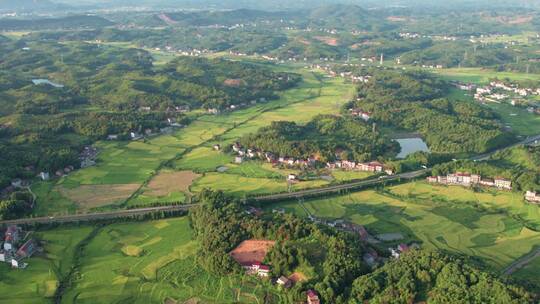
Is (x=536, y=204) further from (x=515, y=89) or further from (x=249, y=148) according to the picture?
(x=515, y=89)

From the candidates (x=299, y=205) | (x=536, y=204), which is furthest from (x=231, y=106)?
(x=536, y=204)

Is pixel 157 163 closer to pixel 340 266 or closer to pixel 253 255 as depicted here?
pixel 253 255

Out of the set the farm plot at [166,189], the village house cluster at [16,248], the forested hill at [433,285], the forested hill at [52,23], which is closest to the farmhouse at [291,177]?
the farm plot at [166,189]

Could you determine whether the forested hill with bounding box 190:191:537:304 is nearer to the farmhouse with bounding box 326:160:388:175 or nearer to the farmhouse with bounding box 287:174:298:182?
the farmhouse with bounding box 287:174:298:182

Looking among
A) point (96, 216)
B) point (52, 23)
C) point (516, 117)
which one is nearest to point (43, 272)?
point (96, 216)

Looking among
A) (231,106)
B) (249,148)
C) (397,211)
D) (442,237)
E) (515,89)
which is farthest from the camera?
(515,89)

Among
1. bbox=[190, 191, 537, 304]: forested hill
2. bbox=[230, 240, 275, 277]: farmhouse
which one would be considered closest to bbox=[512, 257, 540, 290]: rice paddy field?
bbox=[190, 191, 537, 304]: forested hill

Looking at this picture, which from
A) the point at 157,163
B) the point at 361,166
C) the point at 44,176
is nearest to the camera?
the point at 44,176
